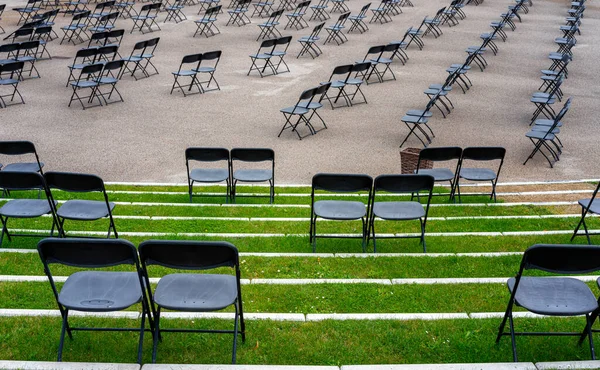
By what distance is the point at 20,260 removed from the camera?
567 centimetres

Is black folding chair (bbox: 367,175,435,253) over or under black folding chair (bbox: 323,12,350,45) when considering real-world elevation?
over

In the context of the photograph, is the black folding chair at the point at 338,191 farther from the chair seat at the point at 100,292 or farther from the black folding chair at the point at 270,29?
the black folding chair at the point at 270,29

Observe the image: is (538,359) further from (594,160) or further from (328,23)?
(328,23)

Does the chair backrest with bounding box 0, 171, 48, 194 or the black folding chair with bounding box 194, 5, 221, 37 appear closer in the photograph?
the chair backrest with bounding box 0, 171, 48, 194

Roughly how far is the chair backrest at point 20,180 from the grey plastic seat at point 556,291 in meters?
4.69

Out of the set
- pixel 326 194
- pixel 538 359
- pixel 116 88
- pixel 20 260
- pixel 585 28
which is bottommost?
pixel 585 28

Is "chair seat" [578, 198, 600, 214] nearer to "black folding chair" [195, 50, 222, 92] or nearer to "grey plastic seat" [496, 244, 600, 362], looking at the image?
"grey plastic seat" [496, 244, 600, 362]

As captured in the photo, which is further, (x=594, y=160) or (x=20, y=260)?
(x=594, y=160)

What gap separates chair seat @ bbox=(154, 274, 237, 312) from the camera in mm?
4082

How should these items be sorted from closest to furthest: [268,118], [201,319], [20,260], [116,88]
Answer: [201,319] < [20,260] < [268,118] < [116,88]

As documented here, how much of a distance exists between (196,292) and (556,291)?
2636 millimetres

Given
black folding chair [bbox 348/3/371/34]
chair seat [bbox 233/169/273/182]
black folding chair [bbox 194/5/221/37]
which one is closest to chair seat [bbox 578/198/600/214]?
chair seat [bbox 233/169/273/182]

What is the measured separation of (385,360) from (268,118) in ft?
30.8

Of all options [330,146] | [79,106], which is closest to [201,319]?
[330,146]
